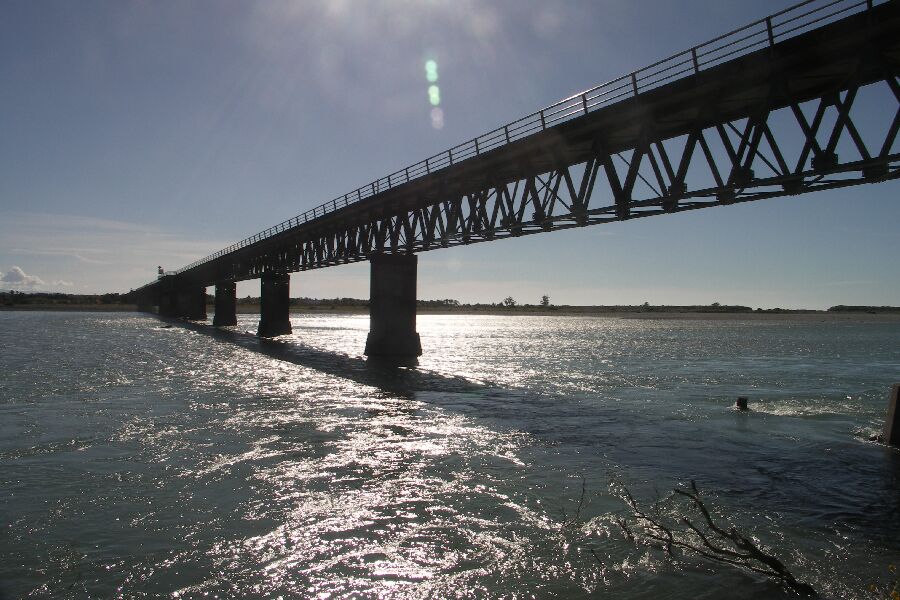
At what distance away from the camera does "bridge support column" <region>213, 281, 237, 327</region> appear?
3617 inches

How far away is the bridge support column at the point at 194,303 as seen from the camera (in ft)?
378

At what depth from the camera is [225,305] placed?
92.2m

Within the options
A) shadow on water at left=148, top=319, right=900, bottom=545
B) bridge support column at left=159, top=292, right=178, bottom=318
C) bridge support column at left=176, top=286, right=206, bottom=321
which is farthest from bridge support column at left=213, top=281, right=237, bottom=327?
shadow on water at left=148, top=319, right=900, bottom=545

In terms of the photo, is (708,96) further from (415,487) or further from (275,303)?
(275,303)

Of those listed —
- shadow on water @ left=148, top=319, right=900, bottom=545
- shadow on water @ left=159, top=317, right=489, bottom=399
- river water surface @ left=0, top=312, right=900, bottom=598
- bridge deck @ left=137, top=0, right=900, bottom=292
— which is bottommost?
shadow on water @ left=148, top=319, right=900, bottom=545

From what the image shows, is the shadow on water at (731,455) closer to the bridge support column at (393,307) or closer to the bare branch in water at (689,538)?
the bare branch in water at (689,538)

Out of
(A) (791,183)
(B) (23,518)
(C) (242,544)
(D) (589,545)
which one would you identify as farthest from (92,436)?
(A) (791,183)

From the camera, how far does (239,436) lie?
16656 millimetres

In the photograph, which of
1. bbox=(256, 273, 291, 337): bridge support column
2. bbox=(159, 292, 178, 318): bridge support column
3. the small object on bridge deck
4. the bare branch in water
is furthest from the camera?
bbox=(159, 292, 178, 318): bridge support column

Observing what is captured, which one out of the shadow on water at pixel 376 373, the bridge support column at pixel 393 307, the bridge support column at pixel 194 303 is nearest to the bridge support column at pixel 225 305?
the bridge support column at pixel 194 303

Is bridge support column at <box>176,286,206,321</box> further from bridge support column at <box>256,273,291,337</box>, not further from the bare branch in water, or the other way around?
the bare branch in water

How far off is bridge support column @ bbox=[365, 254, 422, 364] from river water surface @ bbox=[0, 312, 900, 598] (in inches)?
545

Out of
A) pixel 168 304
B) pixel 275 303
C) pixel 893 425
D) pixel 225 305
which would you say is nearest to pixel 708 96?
pixel 893 425

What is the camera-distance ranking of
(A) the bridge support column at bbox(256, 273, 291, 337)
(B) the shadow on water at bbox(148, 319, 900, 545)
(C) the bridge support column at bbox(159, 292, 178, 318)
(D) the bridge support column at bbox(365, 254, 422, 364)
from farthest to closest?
(C) the bridge support column at bbox(159, 292, 178, 318)
(A) the bridge support column at bbox(256, 273, 291, 337)
(D) the bridge support column at bbox(365, 254, 422, 364)
(B) the shadow on water at bbox(148, 319, 900, 545)
